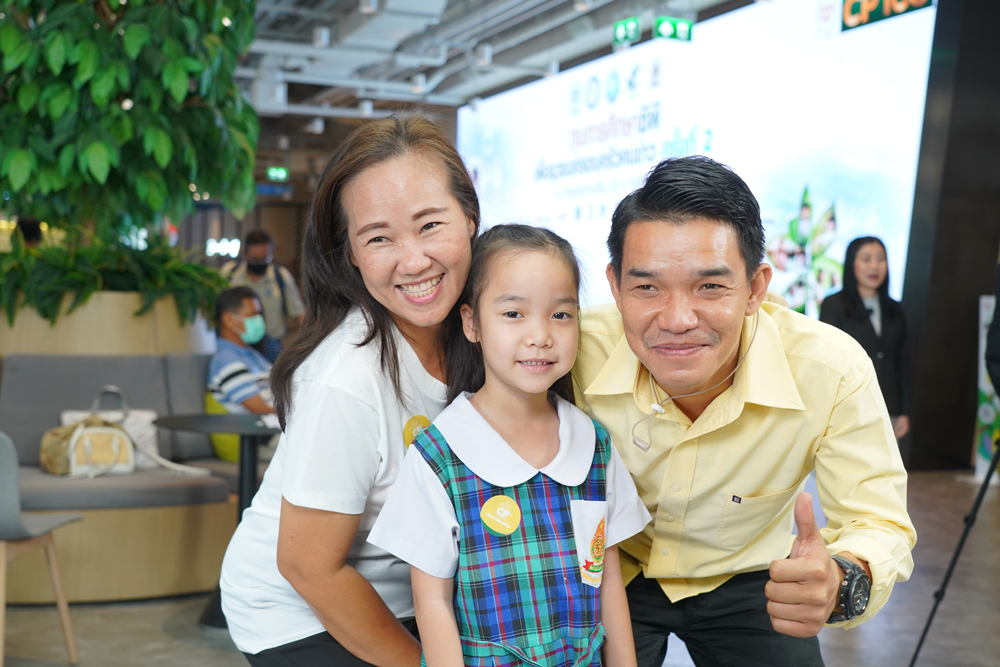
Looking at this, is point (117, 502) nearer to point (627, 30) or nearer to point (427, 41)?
point (627, 30)

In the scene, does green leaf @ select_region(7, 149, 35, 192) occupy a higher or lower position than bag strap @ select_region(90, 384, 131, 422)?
higher

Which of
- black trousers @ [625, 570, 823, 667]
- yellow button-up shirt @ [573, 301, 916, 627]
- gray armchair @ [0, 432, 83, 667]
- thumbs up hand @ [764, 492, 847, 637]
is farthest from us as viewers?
gray armchair @ [0, 432, 83, 667]

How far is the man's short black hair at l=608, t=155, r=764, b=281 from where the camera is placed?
4.91 ft

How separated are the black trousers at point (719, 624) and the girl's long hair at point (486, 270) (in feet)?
1.59

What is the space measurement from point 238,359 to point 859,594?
11.5 feet

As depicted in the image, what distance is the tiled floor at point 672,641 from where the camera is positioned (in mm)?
3270

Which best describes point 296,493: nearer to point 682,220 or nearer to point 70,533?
point 682,220

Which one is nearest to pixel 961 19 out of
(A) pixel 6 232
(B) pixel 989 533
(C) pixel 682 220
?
(B) pixel 989 533

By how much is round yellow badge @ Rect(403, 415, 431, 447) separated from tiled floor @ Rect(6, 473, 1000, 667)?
7.06 feet

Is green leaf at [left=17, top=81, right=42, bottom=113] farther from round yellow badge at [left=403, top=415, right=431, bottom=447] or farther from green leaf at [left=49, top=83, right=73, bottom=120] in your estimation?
round yellow badge at [left=403, top=415, right=431, bottom=447]

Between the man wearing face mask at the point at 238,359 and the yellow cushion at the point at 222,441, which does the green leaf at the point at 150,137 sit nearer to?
the man wearing face mask at the point at 238,359

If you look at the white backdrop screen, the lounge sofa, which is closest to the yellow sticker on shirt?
the lounge sofa

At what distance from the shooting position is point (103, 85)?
3.77 metres

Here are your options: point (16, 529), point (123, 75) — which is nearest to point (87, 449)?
point (16, 529)
